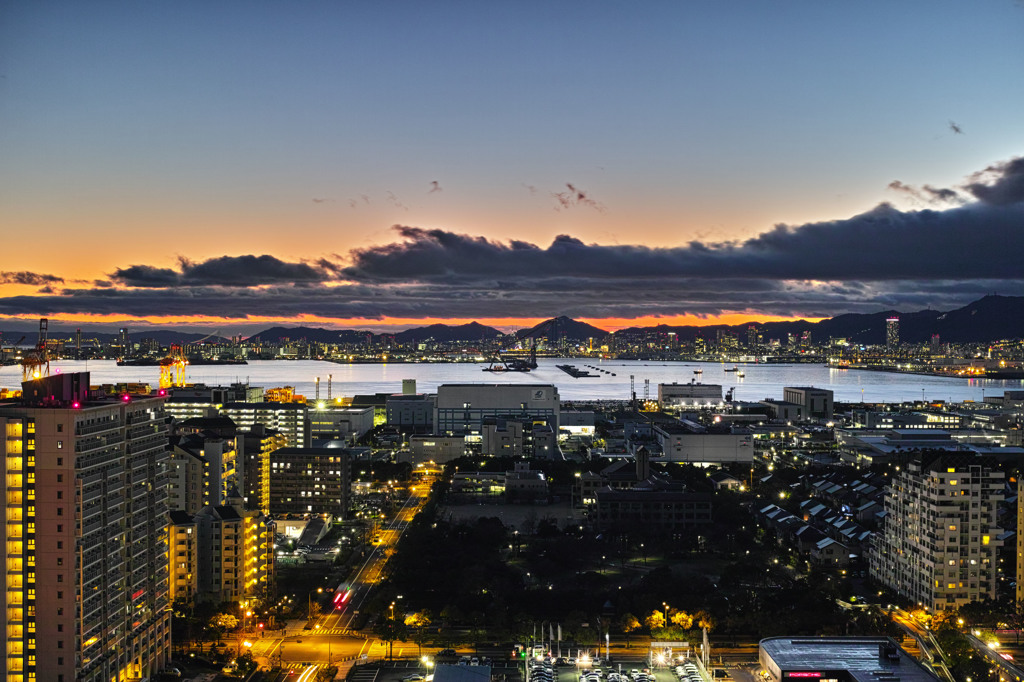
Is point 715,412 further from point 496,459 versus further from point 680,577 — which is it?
point 680,577

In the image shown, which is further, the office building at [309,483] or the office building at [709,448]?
the office building at [709,448]

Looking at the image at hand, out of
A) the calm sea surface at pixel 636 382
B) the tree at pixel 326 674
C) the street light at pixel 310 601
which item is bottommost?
the calm sea surface at pixel 636 382

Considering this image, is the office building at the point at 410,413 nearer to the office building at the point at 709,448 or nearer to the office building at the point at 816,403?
the office building at the point at 709,448

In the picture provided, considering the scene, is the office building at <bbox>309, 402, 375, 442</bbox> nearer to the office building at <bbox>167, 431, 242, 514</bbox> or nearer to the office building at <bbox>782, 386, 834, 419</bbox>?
the office building at <bbox>167, 431, 242, 514</bbox>

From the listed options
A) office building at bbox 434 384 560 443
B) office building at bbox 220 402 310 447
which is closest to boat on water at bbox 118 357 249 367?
office building at bbox 220 402 310 447

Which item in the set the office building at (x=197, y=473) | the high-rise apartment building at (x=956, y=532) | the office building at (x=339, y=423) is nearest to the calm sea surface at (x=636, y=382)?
the office building at (x=339, y=423)

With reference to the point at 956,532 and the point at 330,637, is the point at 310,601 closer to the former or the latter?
the point at 330,637

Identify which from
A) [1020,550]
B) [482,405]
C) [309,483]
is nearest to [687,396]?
[482,405]

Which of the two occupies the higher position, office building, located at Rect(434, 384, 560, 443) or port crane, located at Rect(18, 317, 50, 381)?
port crane, located at Rect(18, 317, 50, 381)
